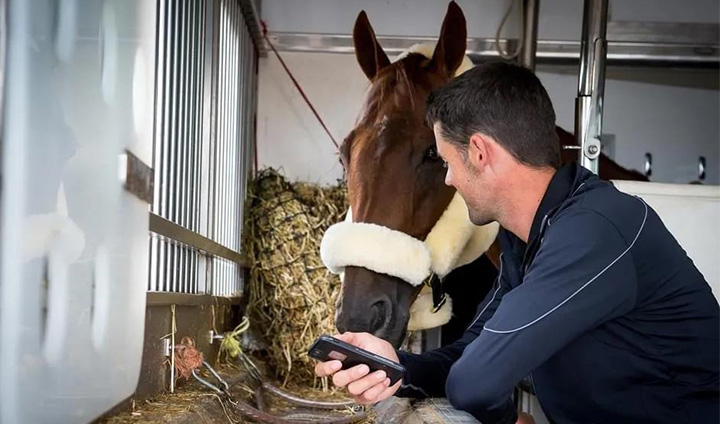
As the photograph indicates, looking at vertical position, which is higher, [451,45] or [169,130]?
[451,45]

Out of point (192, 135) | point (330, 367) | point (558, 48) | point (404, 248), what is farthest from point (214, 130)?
point (558, 48)

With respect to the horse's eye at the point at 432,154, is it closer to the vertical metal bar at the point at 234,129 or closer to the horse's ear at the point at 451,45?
the horse's ear at the point at 451,45

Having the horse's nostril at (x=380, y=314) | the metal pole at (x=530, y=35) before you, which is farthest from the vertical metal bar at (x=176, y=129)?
the metal pole at (x=530, y=35)

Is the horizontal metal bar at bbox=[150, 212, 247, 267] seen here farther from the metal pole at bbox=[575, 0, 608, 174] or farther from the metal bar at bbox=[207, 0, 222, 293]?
the metal pole at bbox=[575, 0, 608, 174]

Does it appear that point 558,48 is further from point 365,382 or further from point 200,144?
point 365,382

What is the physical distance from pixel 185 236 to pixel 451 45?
989 mm

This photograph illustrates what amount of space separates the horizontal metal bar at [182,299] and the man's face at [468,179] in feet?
2.08

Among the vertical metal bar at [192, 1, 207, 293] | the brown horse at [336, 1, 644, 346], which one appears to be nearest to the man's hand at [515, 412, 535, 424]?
the brown horse at [336, 1, 644, 346]

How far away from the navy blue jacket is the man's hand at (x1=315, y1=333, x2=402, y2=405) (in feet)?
0.40

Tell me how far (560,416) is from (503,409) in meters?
0.11

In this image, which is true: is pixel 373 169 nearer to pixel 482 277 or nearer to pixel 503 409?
pixel 503 409

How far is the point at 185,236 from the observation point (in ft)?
5.57

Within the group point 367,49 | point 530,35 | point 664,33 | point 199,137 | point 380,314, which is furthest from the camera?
point 664,33

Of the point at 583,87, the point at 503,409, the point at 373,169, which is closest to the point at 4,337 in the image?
the point at 503,409
